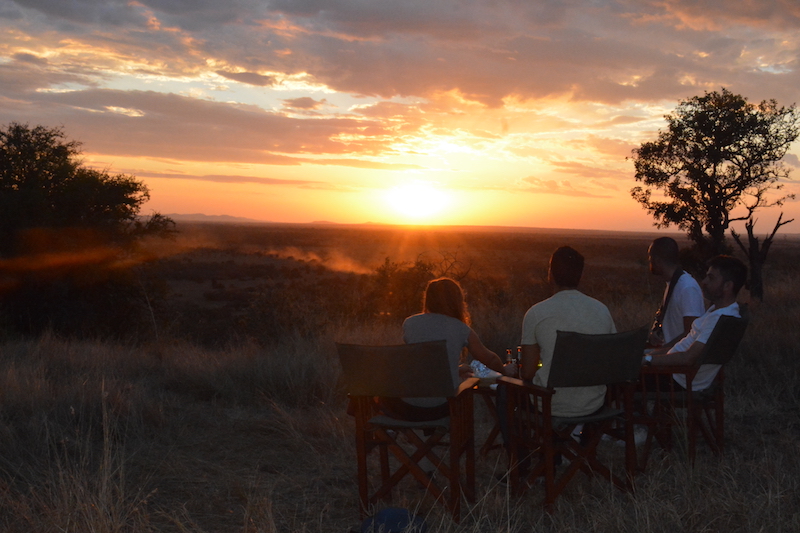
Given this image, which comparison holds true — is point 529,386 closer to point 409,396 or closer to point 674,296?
point 409,396

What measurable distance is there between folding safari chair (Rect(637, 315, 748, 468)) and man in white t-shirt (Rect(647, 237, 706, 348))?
1.40 ft

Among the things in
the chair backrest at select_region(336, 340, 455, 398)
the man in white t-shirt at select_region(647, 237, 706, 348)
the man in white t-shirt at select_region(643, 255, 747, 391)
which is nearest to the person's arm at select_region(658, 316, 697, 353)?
the man in white t-shirt at select_region(647, 237, 706, 348)

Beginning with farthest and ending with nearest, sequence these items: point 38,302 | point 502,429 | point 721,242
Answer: point 721,242
point 38,302
point 502,429

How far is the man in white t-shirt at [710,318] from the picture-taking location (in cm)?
405

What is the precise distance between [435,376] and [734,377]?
475 cm

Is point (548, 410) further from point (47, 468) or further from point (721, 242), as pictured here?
point (721, 242)

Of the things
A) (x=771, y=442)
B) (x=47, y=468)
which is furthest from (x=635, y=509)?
(x=47, y=468)

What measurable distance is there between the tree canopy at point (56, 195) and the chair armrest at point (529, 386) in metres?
11.5

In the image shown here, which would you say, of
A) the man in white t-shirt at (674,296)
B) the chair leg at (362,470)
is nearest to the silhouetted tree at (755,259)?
the man in white t-shirt at (674,296)

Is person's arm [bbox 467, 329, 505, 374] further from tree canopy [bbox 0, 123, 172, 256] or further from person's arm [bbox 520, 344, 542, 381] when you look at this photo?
tree canopy [bbox 0, 123, 172, 256]

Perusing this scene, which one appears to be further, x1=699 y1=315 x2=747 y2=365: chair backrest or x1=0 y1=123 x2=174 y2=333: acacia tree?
x1=0 y1=123 x2=174 y2=333: acacia tree

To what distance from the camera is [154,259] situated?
47.4ft

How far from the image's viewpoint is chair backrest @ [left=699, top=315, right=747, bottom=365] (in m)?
3.98

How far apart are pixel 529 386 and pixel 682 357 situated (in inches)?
45.0
